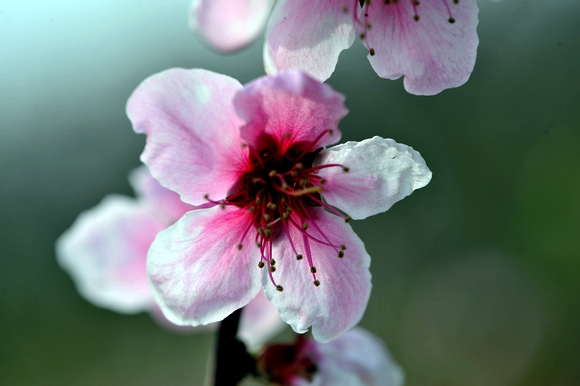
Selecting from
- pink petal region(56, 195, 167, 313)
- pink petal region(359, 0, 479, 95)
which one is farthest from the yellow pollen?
pink petal region(56, 195, 167, 313)

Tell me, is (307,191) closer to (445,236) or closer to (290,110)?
(290,110)

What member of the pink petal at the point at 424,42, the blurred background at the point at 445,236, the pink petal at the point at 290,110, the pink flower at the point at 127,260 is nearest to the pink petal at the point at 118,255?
the pink flower at the point at 127,260

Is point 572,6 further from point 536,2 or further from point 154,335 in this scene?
point 154,335

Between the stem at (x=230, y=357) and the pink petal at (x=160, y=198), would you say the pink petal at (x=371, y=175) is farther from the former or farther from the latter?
the pink petal at (x=160, y=198)

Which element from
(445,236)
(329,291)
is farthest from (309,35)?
(445,236)

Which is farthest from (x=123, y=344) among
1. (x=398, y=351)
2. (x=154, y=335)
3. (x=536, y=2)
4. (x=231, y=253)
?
(x=536, y=2)

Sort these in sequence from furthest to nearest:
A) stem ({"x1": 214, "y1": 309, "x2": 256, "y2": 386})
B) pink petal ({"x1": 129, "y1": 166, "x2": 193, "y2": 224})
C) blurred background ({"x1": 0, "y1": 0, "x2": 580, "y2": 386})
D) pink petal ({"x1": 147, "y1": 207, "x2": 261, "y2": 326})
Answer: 1. blurred background ({"x1": 0, "y1": 0, "x2": 580, "y2": 386})
2. pink petal ({"x1": 129, "y1": 166, "x2": 193, "y2": 224})
3. stem ({"x1": 214, "y1": 309, "x2": 256, "y2": 386})
4. pink petal ({"x1": 147, "y1": 207, "x2": 261, "y2": 326})

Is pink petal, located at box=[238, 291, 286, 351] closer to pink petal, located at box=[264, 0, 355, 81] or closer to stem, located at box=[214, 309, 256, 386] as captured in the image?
stem, located at box=[214, 309, 256, 386]
